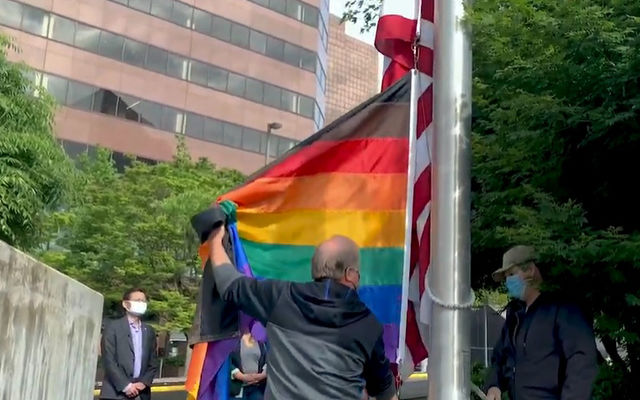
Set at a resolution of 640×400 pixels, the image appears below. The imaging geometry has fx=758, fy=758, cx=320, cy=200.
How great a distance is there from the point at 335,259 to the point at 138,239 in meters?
24.4

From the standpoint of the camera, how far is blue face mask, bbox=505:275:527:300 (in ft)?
13.4

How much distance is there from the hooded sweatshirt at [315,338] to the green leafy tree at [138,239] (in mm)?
22523

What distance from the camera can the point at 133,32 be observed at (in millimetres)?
41844

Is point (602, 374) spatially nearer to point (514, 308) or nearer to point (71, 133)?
point (514, 308)

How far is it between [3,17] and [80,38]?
13.9 ft

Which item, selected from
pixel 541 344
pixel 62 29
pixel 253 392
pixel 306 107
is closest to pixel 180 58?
pixel 62 29

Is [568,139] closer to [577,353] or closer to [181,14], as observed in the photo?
[577,353]

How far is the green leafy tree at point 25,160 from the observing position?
1555 cm

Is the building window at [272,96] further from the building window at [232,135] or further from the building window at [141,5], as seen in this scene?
the building window at [141,5]

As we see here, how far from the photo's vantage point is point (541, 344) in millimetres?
3852

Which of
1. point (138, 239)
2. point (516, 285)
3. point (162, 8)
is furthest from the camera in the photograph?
point (162, 8)

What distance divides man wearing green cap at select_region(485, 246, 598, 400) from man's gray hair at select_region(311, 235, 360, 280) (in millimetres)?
1094

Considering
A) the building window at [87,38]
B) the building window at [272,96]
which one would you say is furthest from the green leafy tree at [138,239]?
the building window at [272,96]

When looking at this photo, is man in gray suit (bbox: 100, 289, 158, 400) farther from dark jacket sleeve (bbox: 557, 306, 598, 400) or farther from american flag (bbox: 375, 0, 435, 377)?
dark jacket sleeve (bbox: 557, 306, 598, 400)
